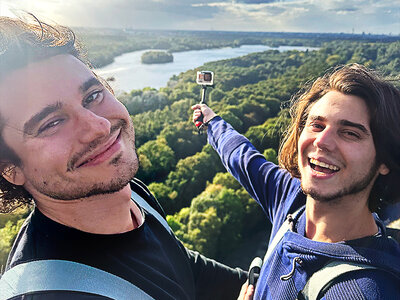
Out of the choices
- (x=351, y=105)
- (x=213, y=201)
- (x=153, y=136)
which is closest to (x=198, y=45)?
(x=153, y=136)

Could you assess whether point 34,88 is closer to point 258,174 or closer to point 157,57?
point 258,174

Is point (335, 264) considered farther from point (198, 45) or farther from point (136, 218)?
point (198, 45)

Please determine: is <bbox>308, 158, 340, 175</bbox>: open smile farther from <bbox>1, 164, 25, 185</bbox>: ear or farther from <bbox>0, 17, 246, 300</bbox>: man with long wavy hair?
<bbox>1, 164, 25, 185</bbox>: ear

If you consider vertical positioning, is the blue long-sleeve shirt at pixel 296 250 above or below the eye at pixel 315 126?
below

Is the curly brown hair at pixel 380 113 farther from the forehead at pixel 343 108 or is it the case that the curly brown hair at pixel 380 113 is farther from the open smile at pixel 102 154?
the open smile at pixel 102 154

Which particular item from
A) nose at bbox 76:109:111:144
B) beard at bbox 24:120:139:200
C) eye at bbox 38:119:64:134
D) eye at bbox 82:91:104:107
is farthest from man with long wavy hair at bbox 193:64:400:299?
eye at bbox 38:119:64:134

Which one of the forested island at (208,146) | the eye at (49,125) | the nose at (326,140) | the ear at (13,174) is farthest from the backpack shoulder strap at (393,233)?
the ear at (13,174)
